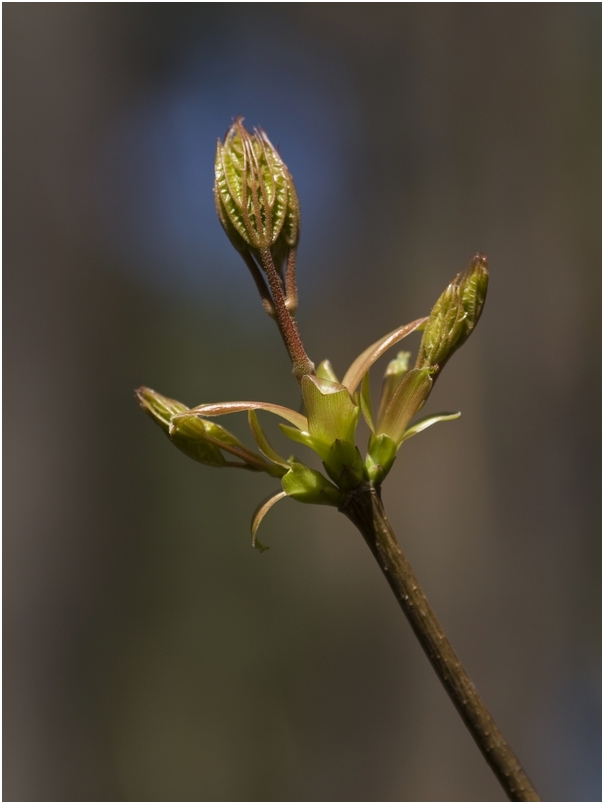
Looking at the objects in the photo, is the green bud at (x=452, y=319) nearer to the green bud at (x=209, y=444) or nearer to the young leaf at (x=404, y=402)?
the young leaf at (x=404, y=402)

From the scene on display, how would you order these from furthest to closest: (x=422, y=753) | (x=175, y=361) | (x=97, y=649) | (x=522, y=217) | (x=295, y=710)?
(x=175, y=361), (x=295, y=710), (x=97, y=649), (x=522, y=217), (x=422, y=753)

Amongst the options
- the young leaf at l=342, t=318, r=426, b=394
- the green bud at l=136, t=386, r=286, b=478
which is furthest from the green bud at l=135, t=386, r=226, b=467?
the young leaf at l=342, t=318, r=426, b=394

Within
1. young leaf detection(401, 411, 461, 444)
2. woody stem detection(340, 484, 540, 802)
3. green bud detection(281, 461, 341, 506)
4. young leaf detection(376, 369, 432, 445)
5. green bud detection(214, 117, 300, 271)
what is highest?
green bud detection(214, 117, 300, 271)

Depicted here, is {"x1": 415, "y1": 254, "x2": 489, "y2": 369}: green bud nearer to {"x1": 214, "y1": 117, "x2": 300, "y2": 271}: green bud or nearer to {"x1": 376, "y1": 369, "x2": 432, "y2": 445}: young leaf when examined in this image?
{"x1": 376, "y1": 369, "x2": 432, "y2": 445}: young leaf

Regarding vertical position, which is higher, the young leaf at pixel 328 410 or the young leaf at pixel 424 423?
the young leaf at pixel 328 410

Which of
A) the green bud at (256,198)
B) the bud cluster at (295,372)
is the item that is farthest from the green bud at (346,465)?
the green bud at (256,198)

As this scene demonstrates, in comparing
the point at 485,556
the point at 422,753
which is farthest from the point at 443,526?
the point at 422,753

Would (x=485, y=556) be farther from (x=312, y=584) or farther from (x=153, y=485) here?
(x=153, y=485)
